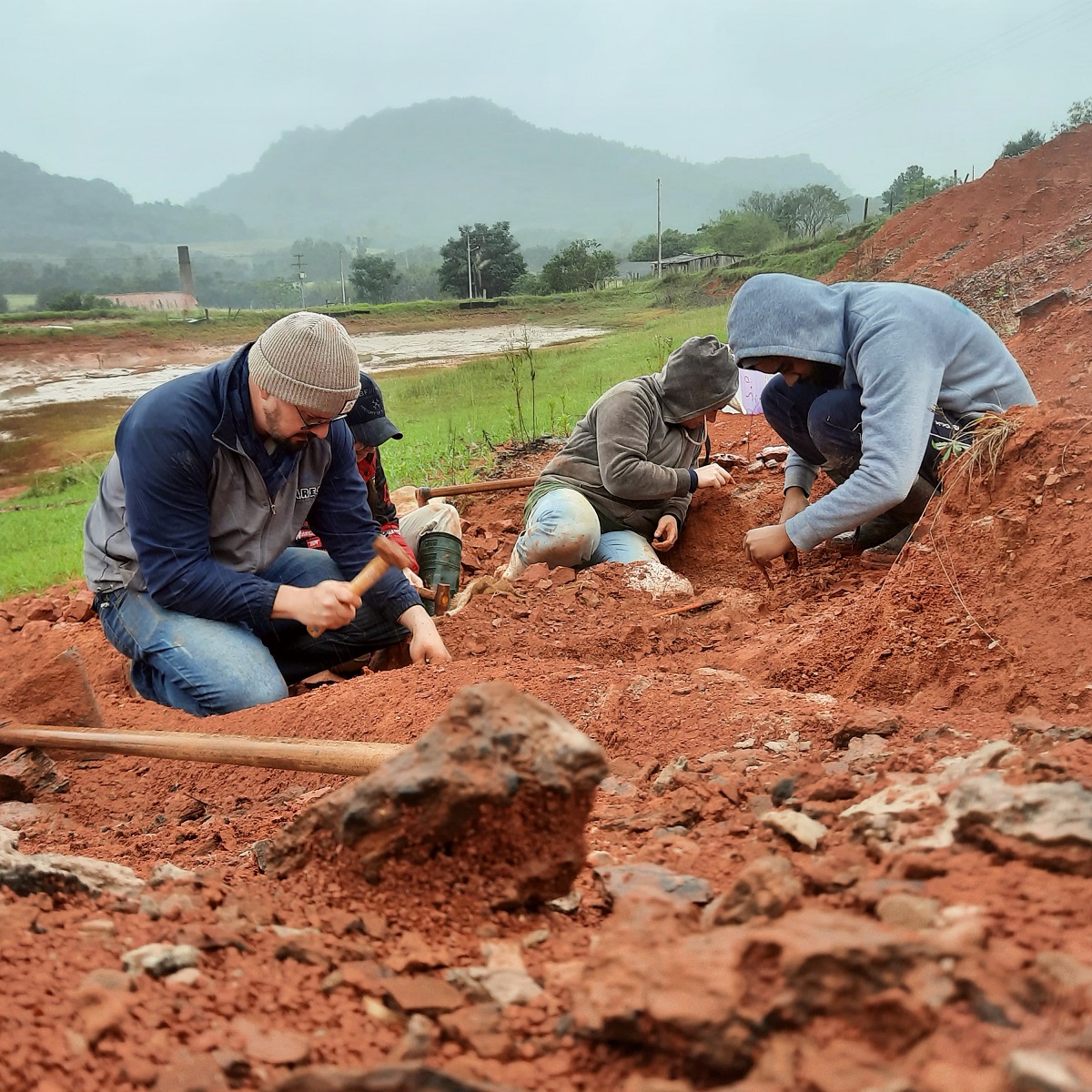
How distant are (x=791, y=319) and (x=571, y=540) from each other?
4.67 ft

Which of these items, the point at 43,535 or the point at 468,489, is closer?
the point at 468,489

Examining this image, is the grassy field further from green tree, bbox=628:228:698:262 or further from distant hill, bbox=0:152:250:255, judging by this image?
distant hill, bbox=0:152:250:255

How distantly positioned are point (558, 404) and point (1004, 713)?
289 inches

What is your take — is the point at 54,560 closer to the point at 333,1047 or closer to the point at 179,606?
the point at 179,606

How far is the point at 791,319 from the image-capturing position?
2965 millimetres

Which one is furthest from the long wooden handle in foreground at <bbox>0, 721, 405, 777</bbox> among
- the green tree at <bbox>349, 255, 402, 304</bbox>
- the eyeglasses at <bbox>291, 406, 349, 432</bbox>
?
the green tree at <bbox>349, 255, 402, 304</bbox>

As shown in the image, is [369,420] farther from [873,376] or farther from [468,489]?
[873,376]

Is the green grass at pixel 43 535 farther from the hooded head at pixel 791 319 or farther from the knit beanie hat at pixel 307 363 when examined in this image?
the hooded head at pixel 791 319

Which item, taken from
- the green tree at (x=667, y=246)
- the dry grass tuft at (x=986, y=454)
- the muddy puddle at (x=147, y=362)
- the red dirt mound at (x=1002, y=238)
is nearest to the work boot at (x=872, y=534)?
the dry grass tuft at (x=986, y=454)

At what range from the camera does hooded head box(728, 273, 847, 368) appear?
116 inches

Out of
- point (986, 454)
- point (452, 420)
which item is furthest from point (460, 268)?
point (986, 454)

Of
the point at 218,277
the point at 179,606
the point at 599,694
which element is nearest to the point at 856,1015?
the point at 599,694

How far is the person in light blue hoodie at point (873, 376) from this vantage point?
284 centimetres

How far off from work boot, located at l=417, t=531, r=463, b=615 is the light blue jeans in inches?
18.2
